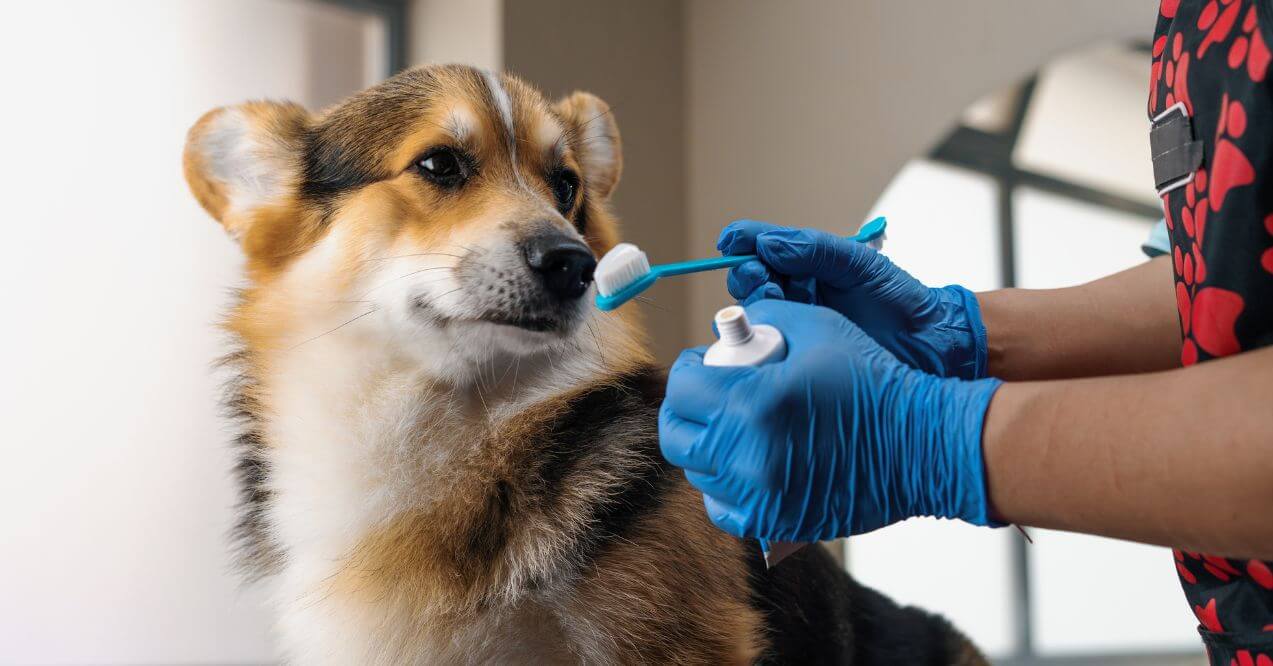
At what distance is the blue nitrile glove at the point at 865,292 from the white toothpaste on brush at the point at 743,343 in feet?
0.59

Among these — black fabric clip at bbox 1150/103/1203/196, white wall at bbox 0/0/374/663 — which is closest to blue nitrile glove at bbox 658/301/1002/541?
black fabric clip at bbox 1150/103/1203/196

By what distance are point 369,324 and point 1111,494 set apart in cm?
81

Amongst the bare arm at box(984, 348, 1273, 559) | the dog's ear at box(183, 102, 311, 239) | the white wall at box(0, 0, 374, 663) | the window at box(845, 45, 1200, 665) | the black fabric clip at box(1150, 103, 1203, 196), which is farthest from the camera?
the white wall at box(0, 0, 374, 663)

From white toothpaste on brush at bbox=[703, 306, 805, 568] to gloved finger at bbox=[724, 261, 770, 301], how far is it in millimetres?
198

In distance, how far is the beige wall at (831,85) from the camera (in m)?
2.30

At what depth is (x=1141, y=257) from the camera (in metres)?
2.08

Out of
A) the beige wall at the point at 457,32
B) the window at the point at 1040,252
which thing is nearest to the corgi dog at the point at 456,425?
the window at the point at 1040,252

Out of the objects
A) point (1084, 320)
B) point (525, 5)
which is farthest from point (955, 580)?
point (525, 5)

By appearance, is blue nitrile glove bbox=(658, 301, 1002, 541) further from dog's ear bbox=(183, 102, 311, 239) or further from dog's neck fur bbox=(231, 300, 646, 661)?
dog's ear bbox=(183, 102, 311, 239)

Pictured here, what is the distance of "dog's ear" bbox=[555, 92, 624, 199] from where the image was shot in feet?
4.72

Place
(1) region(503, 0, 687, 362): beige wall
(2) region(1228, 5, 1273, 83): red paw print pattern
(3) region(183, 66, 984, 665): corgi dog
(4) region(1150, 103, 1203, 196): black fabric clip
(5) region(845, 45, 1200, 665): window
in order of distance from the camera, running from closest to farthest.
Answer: (2) region(1228, 5, 1273, 83): red paw print pattern, (4) region(1150, 103, 1203, 196): black fabric clip, (3) region(183, 66, 984, 665): corgi dog, (5) region(845, 45, 1200, 665): window, (1) region(503, 0, 687, 362): beige wall

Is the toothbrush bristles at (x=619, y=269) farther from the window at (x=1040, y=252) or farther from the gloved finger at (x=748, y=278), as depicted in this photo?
the window at (x=1040, y=252)

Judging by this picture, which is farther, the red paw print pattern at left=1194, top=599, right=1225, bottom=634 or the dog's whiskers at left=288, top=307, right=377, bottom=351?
the dog's whiskers at left=288, top=307, right=377, bottom=351

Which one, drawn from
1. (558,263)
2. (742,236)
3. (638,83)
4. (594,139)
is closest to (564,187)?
(594,139)
